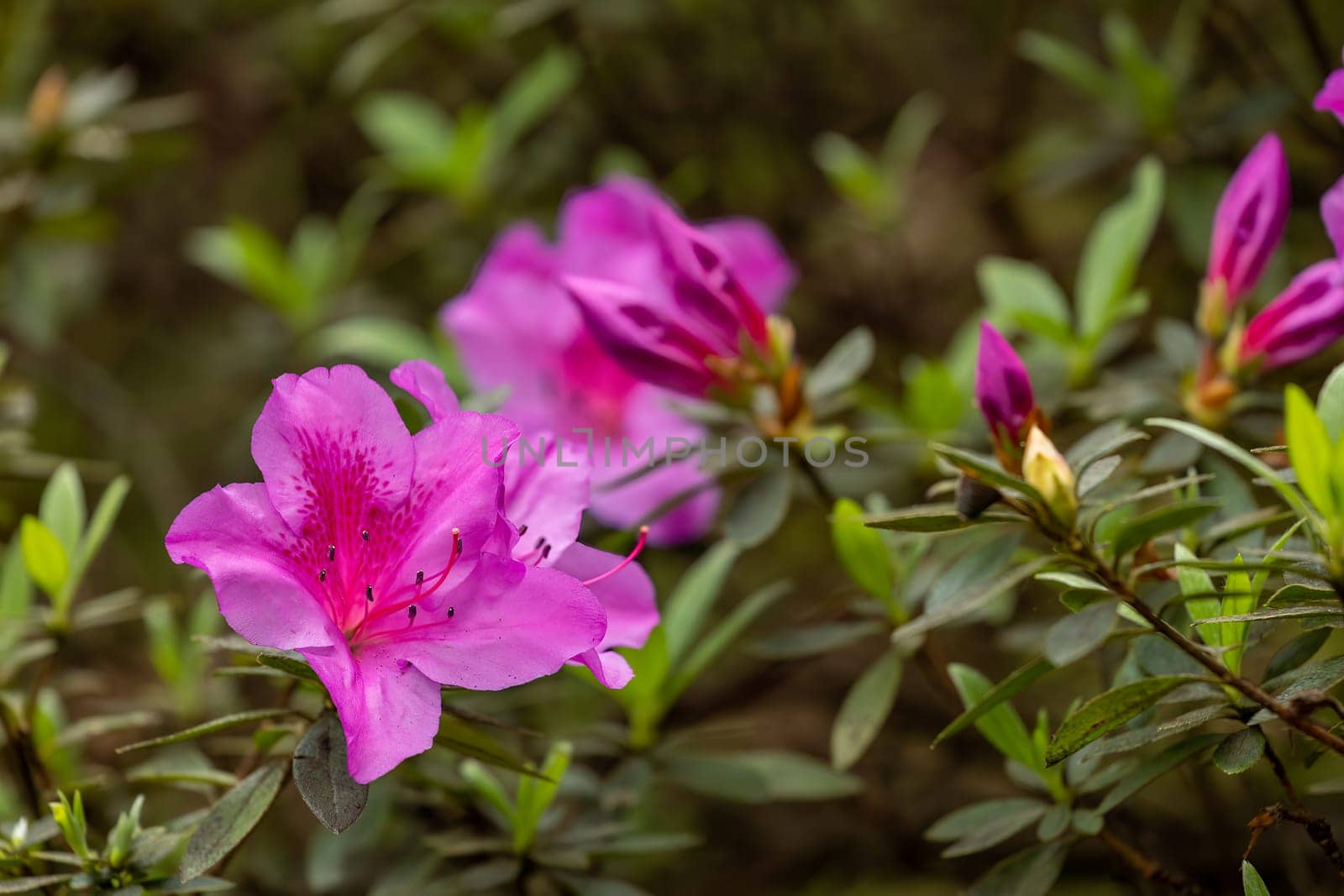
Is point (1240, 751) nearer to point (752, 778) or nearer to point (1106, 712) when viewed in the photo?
point (1106, 712)

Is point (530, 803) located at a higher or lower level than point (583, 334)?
lower

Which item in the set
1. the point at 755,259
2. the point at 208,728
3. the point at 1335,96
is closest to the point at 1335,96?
the point at 1335,96

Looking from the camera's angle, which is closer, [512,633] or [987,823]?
[512,633]

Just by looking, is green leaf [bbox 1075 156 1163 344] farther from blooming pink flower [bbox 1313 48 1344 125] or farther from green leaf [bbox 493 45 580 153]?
green leaf [bbox 493 45 580 153]

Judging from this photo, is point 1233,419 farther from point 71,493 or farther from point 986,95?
point 986,95

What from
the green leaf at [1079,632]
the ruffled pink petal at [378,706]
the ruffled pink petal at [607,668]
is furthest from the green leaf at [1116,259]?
the ruffled pink petal at [378,706]

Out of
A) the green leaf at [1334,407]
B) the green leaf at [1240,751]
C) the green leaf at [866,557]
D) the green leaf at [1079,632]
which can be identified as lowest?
the green leaf at [1240,751]

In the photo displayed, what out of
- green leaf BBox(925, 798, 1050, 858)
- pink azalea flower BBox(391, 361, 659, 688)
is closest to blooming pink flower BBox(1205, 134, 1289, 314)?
green leaf BBox(925, 798, 1050, 858)

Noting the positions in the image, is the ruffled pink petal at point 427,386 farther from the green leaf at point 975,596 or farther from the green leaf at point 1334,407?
the green leaf at point 1334,407
